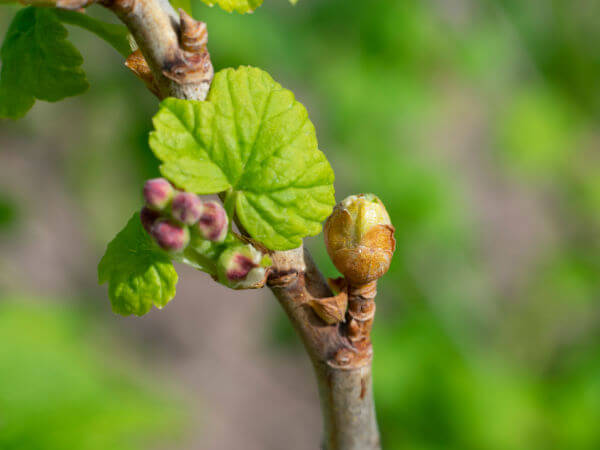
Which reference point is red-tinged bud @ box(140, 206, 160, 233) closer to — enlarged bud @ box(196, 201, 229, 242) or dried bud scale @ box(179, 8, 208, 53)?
enlarged bud @ box(196, 201, 229, 242)

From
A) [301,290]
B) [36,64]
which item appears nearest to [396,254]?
[301,290]

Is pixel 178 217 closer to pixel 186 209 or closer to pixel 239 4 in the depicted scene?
pixel 186 209

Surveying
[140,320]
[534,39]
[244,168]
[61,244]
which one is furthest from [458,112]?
[244,168]

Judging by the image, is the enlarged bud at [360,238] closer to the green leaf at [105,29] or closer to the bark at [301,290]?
the bark at [301,290]

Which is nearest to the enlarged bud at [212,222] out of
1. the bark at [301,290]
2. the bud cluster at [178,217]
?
the bud cluster at [178,217]

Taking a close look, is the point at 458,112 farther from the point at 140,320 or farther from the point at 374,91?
the point at 140,320

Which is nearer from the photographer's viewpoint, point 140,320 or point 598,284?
point 598,284
